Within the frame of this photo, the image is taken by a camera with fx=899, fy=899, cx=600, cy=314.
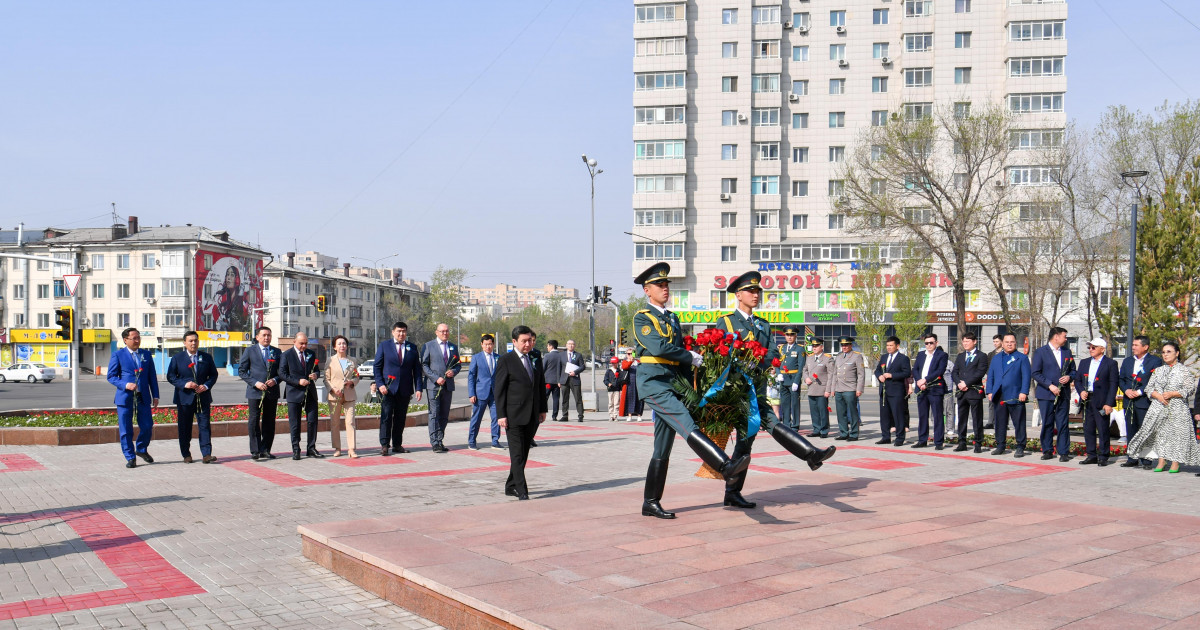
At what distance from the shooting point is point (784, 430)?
7.36 metres

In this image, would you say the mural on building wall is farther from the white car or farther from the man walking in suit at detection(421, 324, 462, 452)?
the man walking in suit at detection(421, 324, 462, 452)

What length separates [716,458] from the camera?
6.82m

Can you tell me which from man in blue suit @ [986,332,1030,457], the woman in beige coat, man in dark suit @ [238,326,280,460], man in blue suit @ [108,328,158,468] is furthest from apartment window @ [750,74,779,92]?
man in blue suit @ [108,328,158,468]

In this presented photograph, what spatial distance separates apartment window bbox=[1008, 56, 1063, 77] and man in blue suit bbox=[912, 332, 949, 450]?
162ft

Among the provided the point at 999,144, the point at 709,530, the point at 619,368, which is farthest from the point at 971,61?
the point at 709,530

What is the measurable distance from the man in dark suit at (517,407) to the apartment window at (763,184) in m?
53.1

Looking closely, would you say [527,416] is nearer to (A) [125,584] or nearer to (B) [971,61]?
(A) [125,584]

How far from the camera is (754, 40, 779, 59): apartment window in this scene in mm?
60375

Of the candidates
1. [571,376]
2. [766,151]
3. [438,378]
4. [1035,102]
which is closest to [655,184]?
[766,151]

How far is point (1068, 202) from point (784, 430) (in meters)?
35.0

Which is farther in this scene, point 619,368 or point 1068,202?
point 1068,202

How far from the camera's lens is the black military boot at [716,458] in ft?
22.1

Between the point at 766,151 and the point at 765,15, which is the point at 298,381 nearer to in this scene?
the point at 766,151

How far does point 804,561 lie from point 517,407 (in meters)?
4.36
